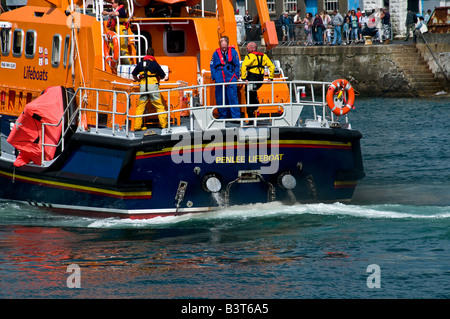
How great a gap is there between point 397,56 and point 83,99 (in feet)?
68.1

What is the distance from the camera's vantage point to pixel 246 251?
980 cm

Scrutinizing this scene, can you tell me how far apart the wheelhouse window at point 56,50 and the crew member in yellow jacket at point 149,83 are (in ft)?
6.56

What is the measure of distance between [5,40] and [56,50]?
1.52 metres

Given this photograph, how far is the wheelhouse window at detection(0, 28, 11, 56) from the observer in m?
14.1

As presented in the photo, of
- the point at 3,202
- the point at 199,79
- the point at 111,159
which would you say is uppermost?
the point at 199,79

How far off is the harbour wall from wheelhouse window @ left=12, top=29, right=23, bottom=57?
19.6 m

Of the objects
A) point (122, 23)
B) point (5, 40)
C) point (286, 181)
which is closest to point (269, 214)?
point (286, 181)

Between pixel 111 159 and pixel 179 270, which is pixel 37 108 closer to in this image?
pixel 111 159

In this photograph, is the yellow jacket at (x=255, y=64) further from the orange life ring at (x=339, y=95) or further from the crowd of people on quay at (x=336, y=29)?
the crowd of people on quay at (x=336, y=29)

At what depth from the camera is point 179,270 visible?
9.12 metres

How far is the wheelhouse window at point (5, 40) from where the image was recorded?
14109mm

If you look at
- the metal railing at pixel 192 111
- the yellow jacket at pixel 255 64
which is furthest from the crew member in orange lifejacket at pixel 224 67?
the yellow jacket at pixel 255 64

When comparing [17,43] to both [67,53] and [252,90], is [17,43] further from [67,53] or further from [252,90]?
[252,90]
